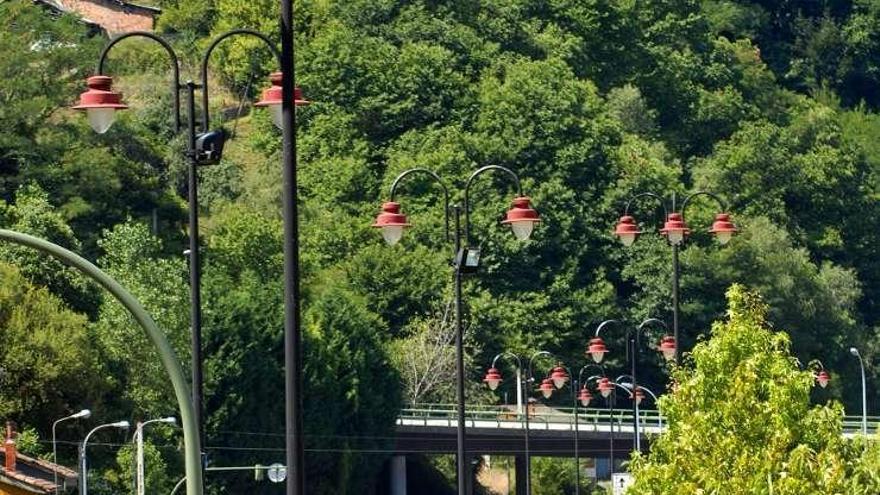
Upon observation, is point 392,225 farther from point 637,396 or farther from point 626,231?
point 637,396

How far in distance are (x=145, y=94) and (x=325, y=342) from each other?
39.0 m

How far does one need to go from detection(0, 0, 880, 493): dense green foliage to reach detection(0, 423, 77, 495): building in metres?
12.9

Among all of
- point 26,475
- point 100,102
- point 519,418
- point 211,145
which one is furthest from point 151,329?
point 519,418

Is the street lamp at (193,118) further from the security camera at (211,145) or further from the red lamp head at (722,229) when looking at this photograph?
the red lamp head at (722,229)

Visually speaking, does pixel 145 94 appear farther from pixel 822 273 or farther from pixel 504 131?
pixel 822 273

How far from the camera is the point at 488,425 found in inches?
4126

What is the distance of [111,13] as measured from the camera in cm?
14325

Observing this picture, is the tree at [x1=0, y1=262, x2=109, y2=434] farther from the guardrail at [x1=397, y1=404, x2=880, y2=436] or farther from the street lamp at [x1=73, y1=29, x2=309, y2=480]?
the street lamp at [x1=73, y1=29, x2=309, y2=480]

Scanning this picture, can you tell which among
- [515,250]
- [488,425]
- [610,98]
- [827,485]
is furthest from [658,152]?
[827,485]

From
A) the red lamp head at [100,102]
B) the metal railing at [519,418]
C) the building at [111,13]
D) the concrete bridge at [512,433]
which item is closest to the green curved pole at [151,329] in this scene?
the red lamp head at [100,102]

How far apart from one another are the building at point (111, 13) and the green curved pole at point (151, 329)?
114m

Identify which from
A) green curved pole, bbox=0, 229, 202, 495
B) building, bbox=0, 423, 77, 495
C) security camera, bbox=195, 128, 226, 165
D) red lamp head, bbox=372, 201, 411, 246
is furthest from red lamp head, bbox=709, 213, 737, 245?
green curved pole, bbox=0, 229, 202, 495

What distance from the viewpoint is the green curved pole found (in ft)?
77.9

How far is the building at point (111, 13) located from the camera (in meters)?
140
